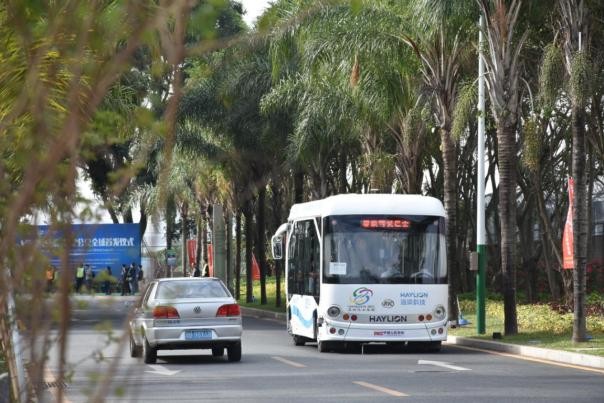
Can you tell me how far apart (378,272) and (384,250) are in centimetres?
46

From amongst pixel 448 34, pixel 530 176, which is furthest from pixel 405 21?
pixel 530 176

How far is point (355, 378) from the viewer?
18922mm

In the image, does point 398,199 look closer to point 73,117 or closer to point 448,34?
point 448,34

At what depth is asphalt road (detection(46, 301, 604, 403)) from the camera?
634 inches

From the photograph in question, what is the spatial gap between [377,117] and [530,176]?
11.2 metres

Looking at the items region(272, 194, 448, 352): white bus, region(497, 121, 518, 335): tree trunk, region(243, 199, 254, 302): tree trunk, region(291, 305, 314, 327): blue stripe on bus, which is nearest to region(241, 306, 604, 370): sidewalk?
region(497, 121, 518, 335): tree trunk

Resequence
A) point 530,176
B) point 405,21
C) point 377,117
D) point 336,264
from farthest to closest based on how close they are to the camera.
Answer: point 530,176
point 377,117
point 405,21
point 336,264

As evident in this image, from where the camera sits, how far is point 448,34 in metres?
28.9

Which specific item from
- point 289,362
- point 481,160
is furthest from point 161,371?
point 481,160

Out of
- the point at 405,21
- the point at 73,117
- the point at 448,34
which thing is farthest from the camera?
the point at 405,21

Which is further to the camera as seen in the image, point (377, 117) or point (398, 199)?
point (377, 117)

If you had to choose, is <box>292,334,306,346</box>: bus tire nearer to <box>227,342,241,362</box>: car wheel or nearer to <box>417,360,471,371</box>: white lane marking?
<box>227,342,241,362</box>: car wheel

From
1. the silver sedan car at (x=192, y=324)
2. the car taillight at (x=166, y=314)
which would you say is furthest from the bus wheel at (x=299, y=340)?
the car taillight at (x=166, y=314)

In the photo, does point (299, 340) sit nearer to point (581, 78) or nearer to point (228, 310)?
point (228, 310)
